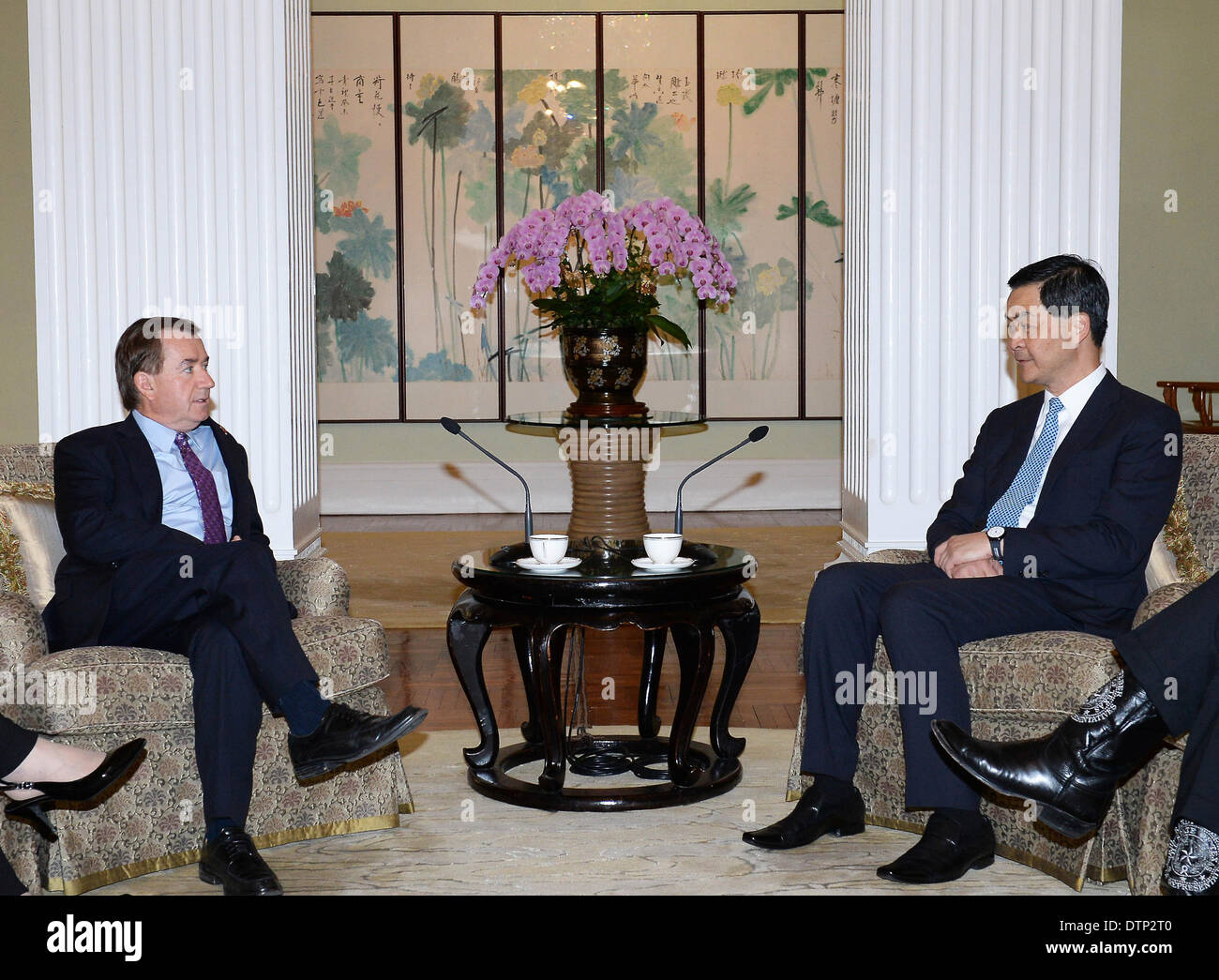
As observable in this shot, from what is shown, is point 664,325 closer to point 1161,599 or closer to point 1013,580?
point 1013,580

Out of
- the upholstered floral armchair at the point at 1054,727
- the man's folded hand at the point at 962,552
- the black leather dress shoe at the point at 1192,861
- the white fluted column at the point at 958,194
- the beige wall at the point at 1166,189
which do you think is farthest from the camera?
the beige wall at the point at 1166,189

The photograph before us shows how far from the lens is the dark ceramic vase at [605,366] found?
5.25 m

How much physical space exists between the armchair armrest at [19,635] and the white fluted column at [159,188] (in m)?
1.96

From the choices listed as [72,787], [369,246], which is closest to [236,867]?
[72,787]

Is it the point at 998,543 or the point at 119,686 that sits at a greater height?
the point at 998,543

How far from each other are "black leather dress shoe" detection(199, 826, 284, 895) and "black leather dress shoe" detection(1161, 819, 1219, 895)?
5.21 ft

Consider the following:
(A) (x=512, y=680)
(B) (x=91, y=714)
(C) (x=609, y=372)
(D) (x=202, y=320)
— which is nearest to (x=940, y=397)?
(C) (x=609, y=372)

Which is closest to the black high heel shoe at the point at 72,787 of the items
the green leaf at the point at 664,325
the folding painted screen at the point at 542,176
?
the green leaf at the point at 664,325

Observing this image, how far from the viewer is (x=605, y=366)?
5.28 metres

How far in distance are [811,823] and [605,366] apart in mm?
2765

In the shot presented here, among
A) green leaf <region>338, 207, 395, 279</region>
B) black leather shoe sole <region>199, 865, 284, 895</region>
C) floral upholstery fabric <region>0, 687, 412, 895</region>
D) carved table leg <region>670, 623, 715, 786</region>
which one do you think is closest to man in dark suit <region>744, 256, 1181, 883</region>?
carved table leg <region>670, 623, 715, 786</region>

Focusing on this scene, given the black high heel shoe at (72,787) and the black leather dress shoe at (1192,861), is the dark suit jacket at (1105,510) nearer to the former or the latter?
the black leather dress shoe at (1192,861)

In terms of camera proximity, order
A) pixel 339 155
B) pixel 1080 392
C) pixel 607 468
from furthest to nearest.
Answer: pixel 339 155 < pixel 607 468 < pixel 1080 392
